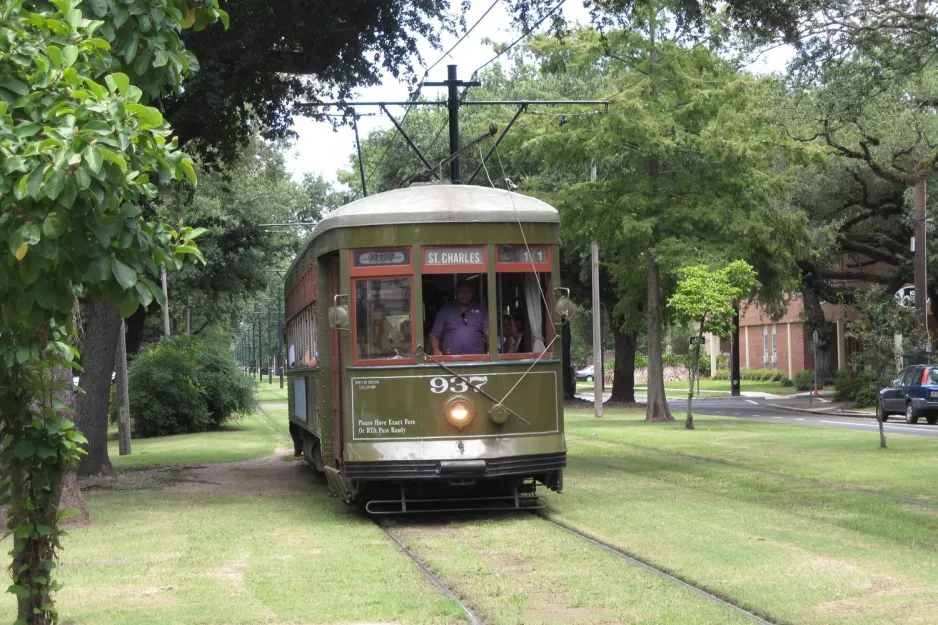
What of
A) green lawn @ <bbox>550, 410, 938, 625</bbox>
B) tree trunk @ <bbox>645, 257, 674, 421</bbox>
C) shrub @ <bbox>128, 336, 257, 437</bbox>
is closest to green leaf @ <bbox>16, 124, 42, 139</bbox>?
green lawn @ <bbox>550, 410, 938, 625</bbox>

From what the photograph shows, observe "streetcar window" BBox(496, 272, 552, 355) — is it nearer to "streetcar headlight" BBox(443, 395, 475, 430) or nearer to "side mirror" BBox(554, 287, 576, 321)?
"side mirror" BBox(554, 287, 576, 321)

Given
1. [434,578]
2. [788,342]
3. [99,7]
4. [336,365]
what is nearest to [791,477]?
[336,365]

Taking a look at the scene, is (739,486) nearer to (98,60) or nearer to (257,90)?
(257,90)

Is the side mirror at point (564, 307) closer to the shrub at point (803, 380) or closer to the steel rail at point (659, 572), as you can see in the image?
the steel rail at point (659, 572)

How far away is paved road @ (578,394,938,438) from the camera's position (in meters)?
30.4

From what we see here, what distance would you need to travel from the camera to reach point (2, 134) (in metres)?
4.84

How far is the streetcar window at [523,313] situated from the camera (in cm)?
1272

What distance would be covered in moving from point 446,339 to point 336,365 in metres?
1.38

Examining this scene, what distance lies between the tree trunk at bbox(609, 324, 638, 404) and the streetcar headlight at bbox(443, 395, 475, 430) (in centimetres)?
Result: 3458

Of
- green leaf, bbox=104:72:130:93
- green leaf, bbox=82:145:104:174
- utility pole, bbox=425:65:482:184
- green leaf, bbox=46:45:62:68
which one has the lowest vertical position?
green leaf, bbox=82:145:104:174

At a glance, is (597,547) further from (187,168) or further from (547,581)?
(187,168)

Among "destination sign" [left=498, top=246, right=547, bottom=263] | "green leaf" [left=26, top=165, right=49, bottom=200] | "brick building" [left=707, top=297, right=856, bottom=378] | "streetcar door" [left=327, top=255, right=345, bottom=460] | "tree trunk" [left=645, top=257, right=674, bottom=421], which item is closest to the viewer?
"green leaf" [left=26, top=165, right=49, bottom=200]

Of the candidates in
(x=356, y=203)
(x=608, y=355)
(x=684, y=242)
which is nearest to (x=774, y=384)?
(x=608, y=355)

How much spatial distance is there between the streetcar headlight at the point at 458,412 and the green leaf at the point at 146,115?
770 centimetres
